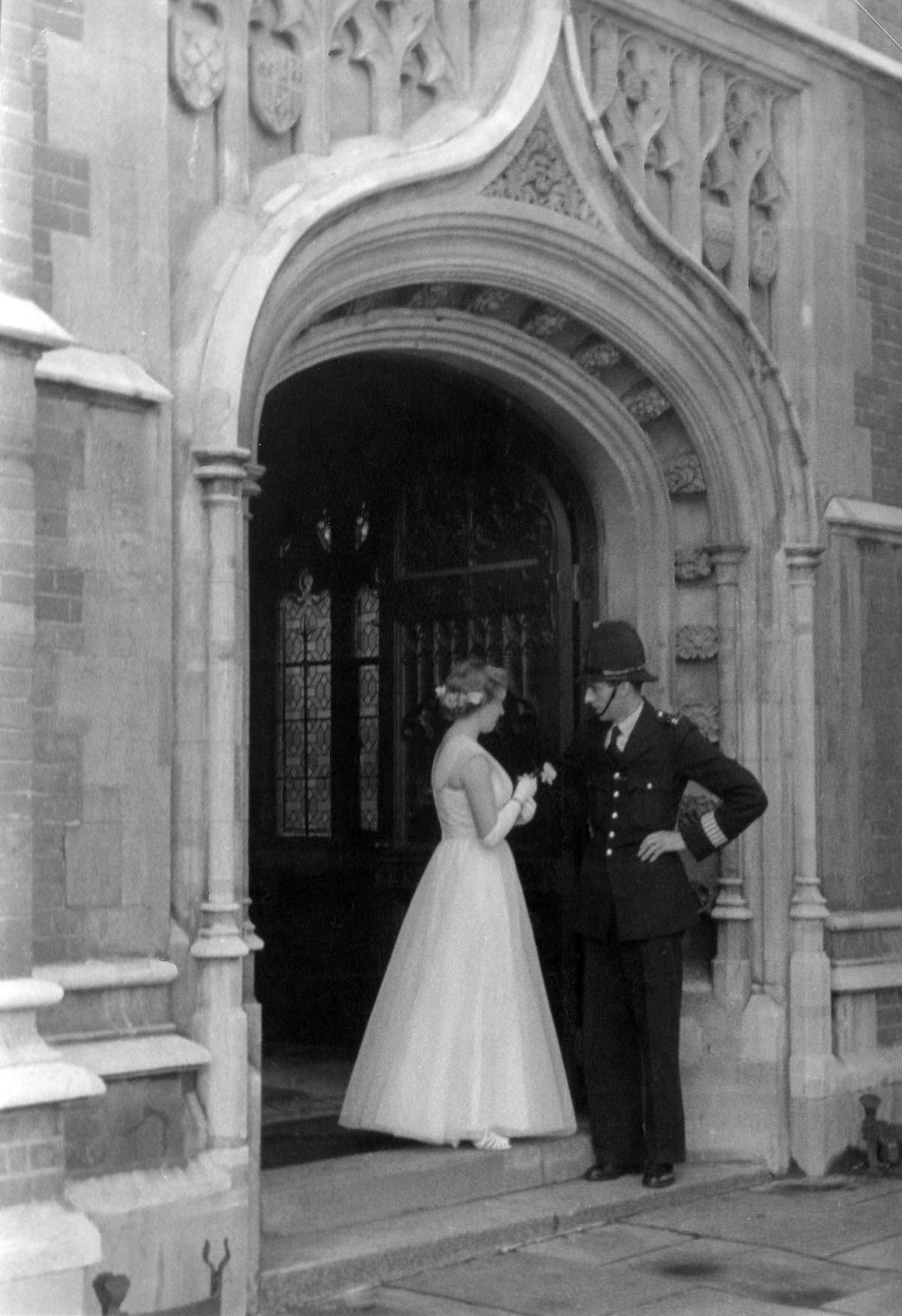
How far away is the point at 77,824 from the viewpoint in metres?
5.84

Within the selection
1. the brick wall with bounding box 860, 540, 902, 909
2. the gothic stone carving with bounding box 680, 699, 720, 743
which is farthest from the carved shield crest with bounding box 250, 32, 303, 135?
the brick wall with bounding box 860, 540, 902, 909

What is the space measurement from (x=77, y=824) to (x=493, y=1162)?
8.04ft

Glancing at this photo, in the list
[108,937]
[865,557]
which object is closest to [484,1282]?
[108,937]

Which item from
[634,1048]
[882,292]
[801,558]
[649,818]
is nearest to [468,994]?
[634,1048]

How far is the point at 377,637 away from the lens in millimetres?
9812

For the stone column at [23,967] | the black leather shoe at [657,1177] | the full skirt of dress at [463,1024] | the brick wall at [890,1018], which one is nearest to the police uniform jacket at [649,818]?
the full skirt of dress at [463,1024]

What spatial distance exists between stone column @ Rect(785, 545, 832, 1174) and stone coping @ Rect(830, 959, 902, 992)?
3.1 inches

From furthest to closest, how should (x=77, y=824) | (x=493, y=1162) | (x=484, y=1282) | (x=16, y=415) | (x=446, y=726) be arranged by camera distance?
(x=446, y=726)
(x=493, y=1162)
(x=484, y=1282)
(x=77, y=824)
(x=16, y=415)

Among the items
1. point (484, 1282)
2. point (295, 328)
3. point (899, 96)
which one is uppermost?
point (899, 96)

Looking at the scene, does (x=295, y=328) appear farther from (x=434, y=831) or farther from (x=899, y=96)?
(x=899, y=96)

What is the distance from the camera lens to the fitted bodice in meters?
7.96

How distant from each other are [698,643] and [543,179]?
2085 mm

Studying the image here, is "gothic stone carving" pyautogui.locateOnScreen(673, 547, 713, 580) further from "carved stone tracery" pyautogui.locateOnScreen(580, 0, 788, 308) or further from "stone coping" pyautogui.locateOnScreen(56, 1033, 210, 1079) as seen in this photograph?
"stone coping" pyautogui.locateOnScreen(56, 1033, 210, 1079)

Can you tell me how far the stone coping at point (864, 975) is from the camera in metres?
8.46
